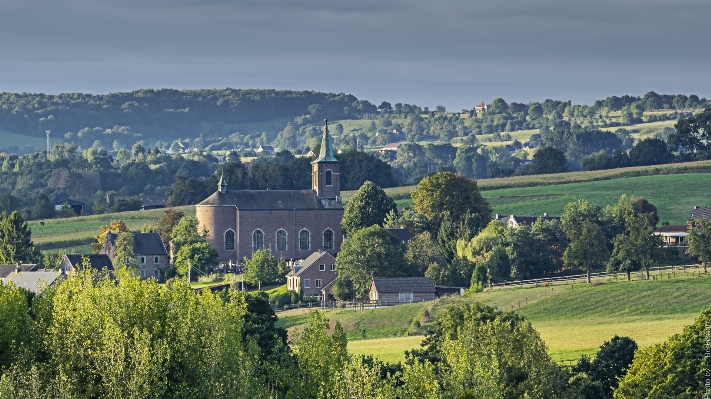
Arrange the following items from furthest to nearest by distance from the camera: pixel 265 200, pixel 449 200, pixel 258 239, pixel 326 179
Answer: pixel 326 179
pixel 265 200
pixel 258 239
pixel 449 200

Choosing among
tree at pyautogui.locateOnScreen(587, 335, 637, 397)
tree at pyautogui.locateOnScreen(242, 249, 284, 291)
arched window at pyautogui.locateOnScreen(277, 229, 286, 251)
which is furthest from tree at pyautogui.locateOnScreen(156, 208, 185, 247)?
tree at pyautogui.locateOnScreen(587, 335, 637, 397)

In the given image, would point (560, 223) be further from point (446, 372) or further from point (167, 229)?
point (446, 372)

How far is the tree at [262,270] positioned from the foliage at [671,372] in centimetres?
5208

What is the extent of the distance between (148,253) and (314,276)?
57.2 ft

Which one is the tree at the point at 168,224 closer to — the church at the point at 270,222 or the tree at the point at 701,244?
the church at the point at 270,222

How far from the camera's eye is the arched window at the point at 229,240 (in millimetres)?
116738

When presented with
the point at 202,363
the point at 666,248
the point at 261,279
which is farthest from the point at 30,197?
the point at 202,363

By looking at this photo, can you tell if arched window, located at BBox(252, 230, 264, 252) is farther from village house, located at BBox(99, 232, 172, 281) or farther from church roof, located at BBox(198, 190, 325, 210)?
village house, located at BBox(99, 232, 172, 281)

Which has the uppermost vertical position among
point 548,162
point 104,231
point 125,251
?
point 548,162

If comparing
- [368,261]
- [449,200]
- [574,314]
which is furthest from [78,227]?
[574,314]

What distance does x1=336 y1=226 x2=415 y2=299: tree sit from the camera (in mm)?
94250

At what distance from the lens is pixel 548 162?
538ft

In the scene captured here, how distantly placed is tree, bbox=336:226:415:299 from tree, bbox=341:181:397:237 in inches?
600

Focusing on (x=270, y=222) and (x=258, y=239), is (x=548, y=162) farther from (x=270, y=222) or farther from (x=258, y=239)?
(x=258, y=239)
